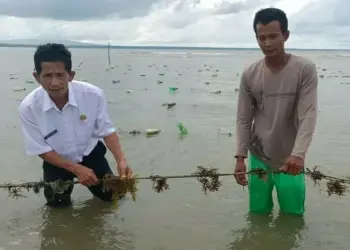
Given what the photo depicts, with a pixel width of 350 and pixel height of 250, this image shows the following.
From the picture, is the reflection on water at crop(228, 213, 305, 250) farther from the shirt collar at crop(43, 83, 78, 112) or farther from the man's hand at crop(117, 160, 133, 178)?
the shirt collar at crop(43, 83, 78, 112)

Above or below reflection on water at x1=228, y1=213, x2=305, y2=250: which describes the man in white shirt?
above

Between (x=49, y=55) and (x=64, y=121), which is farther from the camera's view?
(x=64, y=121)

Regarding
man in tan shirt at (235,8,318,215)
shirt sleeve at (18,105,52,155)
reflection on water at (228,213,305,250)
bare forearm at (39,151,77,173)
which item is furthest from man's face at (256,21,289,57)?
shirt sleeve at (18,105,52,155)

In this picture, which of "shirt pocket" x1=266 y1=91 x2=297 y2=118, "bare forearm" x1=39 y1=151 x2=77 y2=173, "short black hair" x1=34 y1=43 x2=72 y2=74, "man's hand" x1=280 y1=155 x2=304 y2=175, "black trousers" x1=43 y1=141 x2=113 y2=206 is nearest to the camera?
"man's hand" x1=280 y1=155 x2=304 y2=175

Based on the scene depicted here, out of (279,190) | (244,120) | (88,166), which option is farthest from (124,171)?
(279,190)

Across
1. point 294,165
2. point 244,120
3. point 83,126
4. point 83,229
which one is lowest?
point 83,229

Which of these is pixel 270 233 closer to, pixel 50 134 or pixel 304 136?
pixel 304 136

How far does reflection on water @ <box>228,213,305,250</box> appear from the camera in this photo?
4941 mm

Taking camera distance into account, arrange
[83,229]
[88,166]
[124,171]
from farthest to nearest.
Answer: [88,166] → [83,229] → [124,171]

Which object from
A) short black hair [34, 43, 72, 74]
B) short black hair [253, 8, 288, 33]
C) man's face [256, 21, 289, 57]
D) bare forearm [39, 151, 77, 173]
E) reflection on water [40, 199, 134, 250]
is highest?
short black hair [253, 8, 288, 33]

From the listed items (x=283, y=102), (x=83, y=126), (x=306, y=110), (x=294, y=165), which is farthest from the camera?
(x=83, y=126)

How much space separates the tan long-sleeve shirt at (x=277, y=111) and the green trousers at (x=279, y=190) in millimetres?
148

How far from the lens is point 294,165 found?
4.24 m

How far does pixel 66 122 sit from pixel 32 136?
14.5 inches
